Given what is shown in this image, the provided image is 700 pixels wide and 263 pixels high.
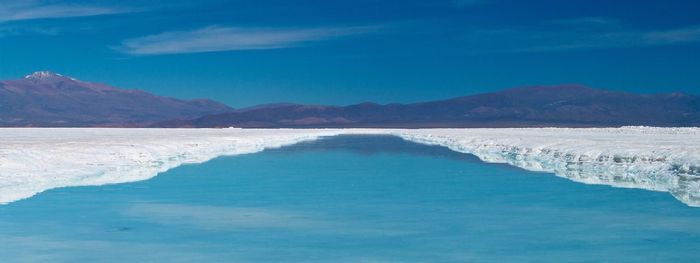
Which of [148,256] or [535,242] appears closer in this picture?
[148,256]

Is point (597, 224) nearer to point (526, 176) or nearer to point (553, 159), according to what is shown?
point (526, 176)

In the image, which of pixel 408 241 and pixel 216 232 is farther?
pixel 216 232

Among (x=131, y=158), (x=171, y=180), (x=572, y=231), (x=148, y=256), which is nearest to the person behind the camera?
(x=148, y=256)

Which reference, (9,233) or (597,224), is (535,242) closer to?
(597,224)

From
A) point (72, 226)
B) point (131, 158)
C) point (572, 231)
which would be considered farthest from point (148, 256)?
point (131, 158)

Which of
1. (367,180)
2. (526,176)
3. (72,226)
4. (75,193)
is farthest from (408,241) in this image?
(526,176)

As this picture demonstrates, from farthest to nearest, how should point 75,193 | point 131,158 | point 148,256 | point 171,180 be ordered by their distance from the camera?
1. point 131,158
2. point 171,180
3. point 75,193
4. point 148,256
